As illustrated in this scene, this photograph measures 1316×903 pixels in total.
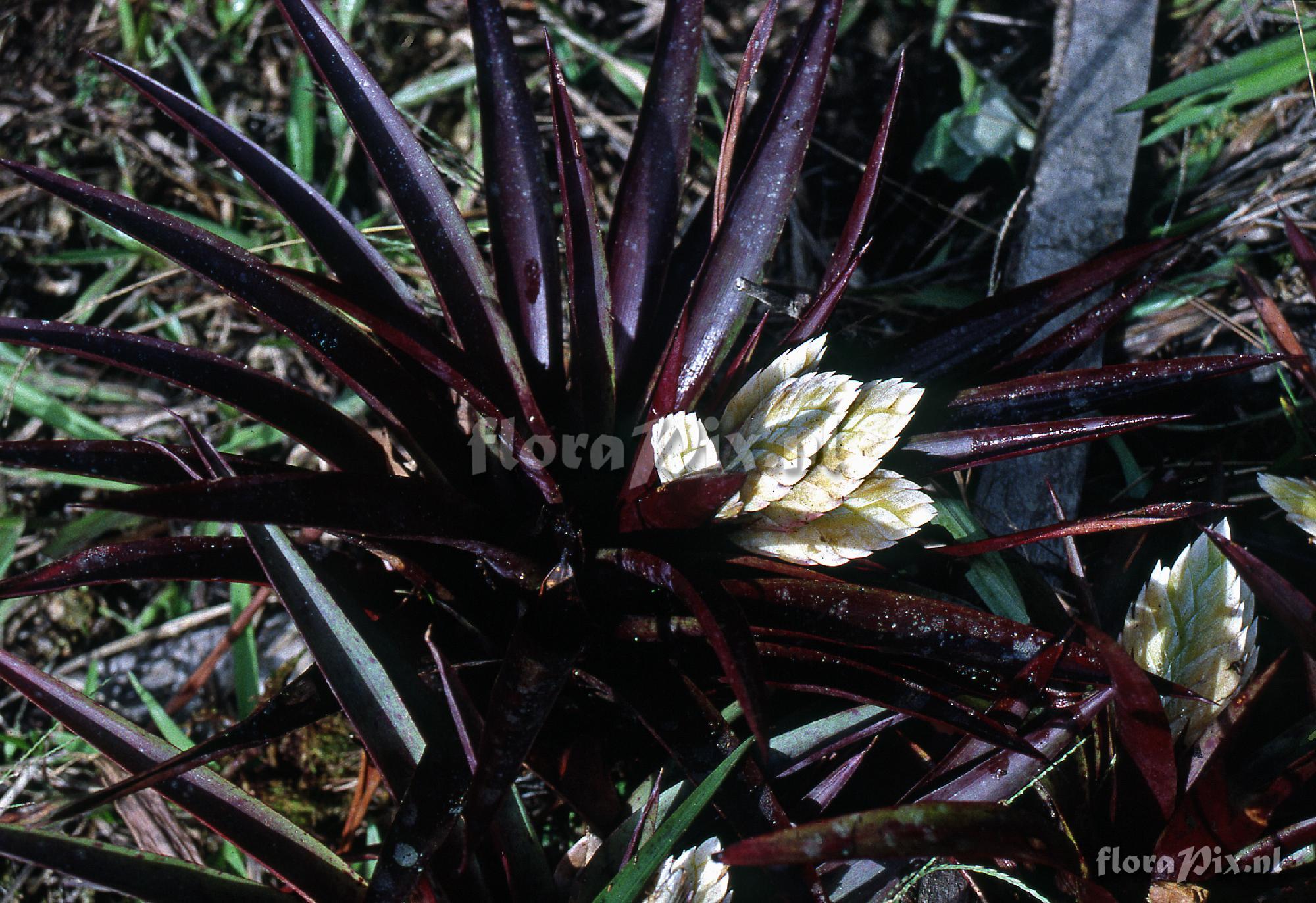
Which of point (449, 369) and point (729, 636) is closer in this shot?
point (729, 636)

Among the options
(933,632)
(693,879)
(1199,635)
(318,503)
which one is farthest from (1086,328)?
(318,503)

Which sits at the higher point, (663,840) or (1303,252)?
(1303,252)

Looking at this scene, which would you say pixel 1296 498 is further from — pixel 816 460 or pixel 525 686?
pixel 525 686

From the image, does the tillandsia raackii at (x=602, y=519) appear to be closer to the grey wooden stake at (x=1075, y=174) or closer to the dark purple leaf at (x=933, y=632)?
the dark purple leaf at (x=933, y=632)

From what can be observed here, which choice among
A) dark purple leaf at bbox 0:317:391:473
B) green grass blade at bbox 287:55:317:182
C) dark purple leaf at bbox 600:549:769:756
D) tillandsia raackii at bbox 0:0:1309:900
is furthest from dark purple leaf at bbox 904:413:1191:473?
green grass blade at bbox 287:55:317:182

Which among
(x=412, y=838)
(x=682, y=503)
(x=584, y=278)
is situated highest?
(x=584, y=278)

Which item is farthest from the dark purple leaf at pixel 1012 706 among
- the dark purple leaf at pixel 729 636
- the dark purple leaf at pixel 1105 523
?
the dark purple leaf at pixel 729 636
